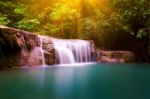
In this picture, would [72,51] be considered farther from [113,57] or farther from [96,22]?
[96,22]


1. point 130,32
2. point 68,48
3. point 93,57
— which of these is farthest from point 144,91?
point 130,32

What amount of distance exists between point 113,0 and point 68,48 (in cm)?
673

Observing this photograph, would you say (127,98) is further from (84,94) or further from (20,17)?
(20,17)

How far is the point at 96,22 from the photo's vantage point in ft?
67.0

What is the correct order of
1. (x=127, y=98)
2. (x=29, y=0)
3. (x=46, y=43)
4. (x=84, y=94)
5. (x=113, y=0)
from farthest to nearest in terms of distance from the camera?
1. (x=29, y=0)
2. (x=113, y=0)
3. (x=46, y=43)
4. (x=84, y=94)
5. (x=127, y=98)

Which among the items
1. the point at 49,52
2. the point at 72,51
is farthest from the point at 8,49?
the point at 72,51

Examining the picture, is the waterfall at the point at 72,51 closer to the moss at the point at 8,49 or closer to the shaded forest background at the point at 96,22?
the shaded forest background at the point at 96,22

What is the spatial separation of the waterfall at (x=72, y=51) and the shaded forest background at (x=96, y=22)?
96.5 inches

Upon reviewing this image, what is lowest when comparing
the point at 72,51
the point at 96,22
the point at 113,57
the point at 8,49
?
the point at 113,57

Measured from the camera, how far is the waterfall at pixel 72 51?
15.8 m

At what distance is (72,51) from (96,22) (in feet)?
13.9

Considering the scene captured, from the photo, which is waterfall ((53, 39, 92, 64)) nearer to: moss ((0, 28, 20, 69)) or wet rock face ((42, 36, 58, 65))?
wet rock face ((42, 36, 58, 65))

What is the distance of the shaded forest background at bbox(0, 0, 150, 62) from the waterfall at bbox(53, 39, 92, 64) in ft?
8.04

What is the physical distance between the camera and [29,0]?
25.0 meters
